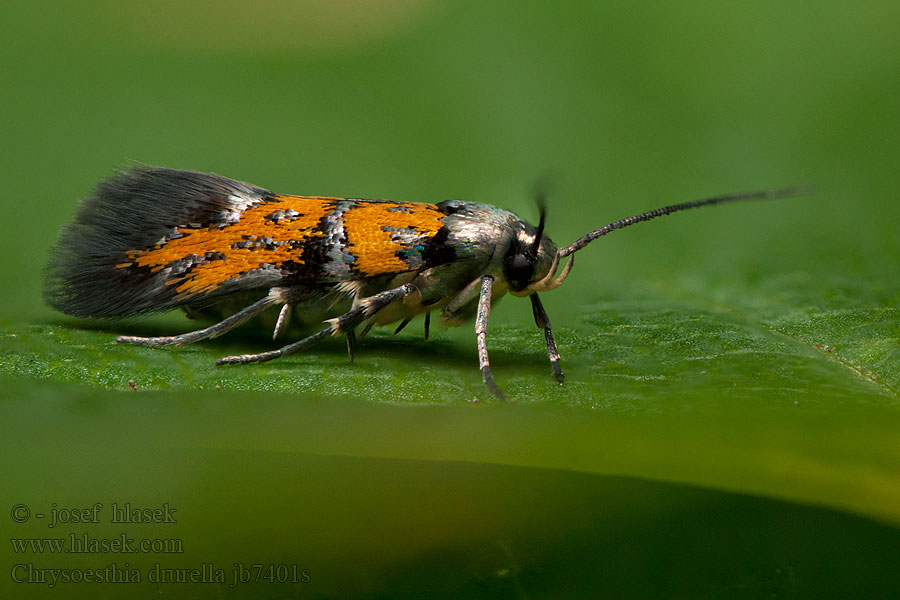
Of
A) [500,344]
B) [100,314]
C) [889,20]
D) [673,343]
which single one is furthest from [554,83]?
[100,314]

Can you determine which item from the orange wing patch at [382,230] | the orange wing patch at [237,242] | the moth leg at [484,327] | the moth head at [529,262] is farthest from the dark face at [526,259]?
the orange wing patch at [237,242]

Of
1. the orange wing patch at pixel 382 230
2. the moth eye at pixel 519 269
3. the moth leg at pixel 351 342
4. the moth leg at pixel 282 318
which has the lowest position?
the moth leg at pixel 351 342

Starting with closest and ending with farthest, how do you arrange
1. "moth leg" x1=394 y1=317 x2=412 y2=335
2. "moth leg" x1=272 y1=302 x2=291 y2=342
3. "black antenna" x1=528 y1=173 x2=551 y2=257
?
"black antenna" x1=528 y1=173 x2=551 y2=257, "moth leg" x1=272 y1=302 x2=291 y2=342, "moth leg" x1=394 y1=317 x2=412 y2=335

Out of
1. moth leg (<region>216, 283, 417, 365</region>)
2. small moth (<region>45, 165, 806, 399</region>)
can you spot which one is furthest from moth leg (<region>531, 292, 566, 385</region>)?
moth leg (<region>216, 283, 417, 365</region>)

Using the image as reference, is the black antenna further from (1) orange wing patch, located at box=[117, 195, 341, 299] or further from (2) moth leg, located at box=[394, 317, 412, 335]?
(1) orange wing patch, located at box=[117, 195, 341, 299]

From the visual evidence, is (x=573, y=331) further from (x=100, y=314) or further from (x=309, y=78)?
(x=309, y=78)

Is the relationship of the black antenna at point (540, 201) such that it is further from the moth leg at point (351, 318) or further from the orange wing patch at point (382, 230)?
the moth leg at point (351, 318)

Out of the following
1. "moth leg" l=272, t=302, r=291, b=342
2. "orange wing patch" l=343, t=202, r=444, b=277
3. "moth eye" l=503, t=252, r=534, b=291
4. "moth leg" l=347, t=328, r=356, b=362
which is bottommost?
"moth leg" l=347, t=328, r=356, b=362

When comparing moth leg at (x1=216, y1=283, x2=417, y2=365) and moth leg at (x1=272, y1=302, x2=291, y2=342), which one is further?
moth leg at (x1=272, y1=302, x2=291, y2=342)
